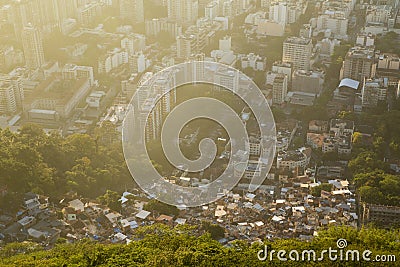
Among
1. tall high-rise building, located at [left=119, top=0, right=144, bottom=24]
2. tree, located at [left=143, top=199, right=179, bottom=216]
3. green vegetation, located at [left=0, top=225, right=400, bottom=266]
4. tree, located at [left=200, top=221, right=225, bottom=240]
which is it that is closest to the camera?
green vegetation, located at [left=0, top=225, right=400, bottom=266]

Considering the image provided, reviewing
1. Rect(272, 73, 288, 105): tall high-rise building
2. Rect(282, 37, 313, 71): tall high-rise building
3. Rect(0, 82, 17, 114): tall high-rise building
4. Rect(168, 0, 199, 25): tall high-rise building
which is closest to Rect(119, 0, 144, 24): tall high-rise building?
Rect(168, 0, 199, 25): tall high-rise building

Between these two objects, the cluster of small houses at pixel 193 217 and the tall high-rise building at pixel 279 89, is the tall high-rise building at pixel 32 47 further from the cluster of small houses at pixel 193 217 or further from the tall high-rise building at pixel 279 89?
the cluster of small houses at pixel 193 217

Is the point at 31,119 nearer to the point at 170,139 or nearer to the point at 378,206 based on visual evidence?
the point at 170,139

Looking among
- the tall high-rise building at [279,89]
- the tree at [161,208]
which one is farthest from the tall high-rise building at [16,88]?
the tree at [161,208]

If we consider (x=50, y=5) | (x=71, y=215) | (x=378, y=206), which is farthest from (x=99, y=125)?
(x=50, y=5)

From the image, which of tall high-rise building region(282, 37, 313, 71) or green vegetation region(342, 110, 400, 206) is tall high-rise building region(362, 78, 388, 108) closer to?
green vegetation region(342, 110, 400, 206)

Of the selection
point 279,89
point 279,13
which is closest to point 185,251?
point 279,89
